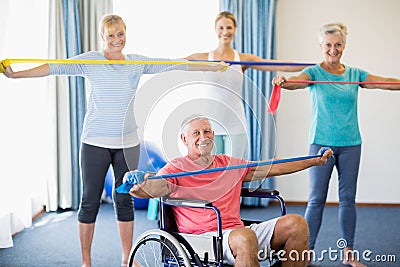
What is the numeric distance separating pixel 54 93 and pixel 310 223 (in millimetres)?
2633

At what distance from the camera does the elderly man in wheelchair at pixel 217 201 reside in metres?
2.69

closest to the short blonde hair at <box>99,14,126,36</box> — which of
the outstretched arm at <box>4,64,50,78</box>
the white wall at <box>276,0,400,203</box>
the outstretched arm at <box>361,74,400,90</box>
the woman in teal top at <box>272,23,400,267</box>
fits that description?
the outstretched arm at <box>4,64,50,78</box>

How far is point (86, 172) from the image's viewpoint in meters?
3.52

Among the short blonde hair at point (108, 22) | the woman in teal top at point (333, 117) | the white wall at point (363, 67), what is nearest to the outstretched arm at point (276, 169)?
the woman in teal top at point (333, 117)

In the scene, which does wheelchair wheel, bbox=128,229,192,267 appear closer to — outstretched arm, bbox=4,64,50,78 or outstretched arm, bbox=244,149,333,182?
outstretched arm, bbox=244,149,333,182

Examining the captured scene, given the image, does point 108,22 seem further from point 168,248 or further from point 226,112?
point 168,248

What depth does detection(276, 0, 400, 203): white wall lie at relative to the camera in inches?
223

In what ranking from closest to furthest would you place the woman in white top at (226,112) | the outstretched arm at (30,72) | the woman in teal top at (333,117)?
the woman in white top at (226,112), the outstretched arm at (30,72), the woman in teal top at (333,117)

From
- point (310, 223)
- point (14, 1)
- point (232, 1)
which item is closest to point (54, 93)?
point (14, 1)

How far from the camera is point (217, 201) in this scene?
2.89 meters

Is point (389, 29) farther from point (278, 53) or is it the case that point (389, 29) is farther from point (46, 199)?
point (46, 199)

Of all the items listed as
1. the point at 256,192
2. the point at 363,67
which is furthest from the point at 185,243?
the point at 363,67

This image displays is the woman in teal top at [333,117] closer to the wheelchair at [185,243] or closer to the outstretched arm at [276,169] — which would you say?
the outstretched arm at [276,169]

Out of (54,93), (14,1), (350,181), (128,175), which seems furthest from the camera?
(54,93)
